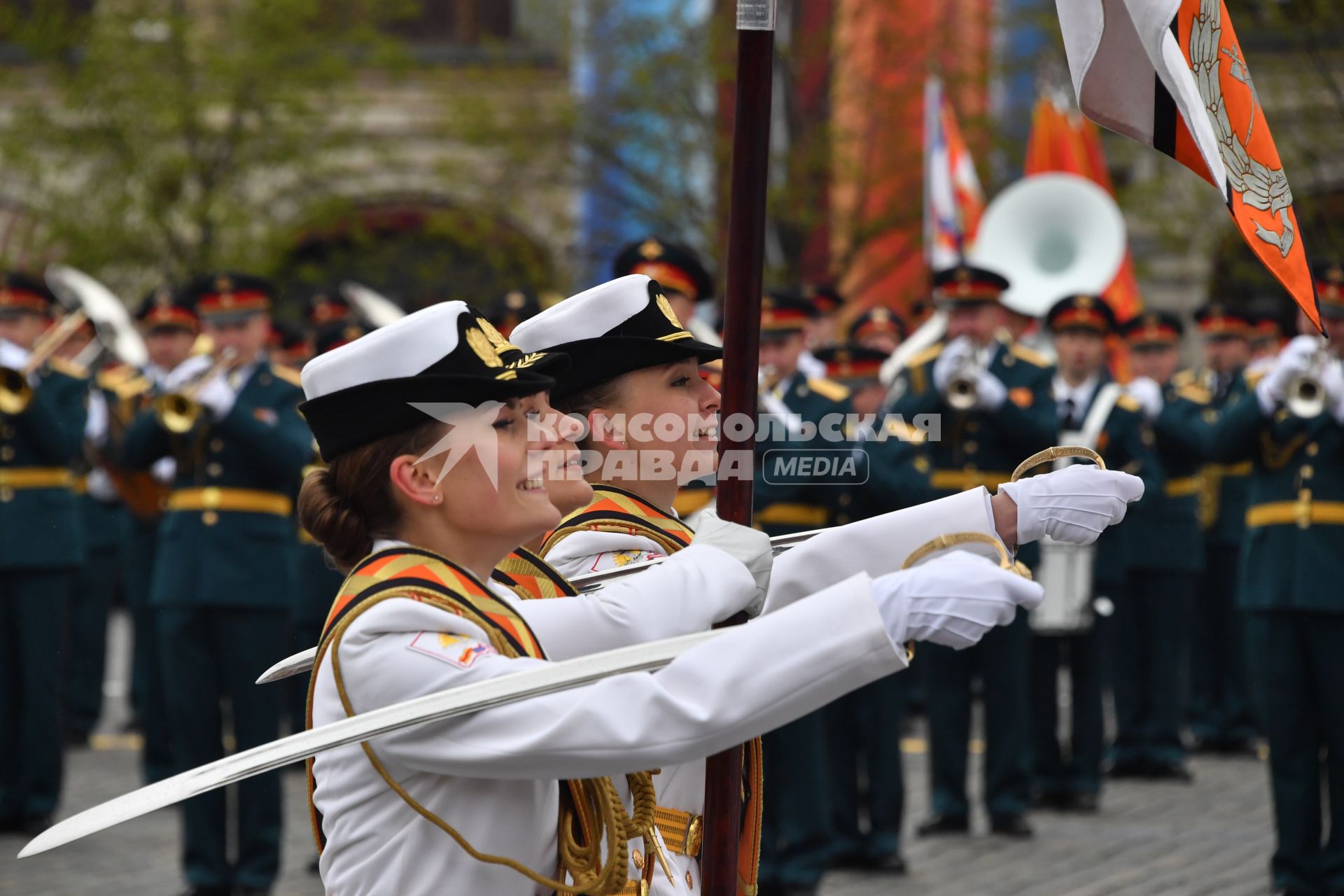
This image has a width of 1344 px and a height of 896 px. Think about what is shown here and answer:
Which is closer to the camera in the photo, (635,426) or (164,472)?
(635,426)

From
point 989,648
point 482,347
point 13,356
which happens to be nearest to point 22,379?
point 13,356

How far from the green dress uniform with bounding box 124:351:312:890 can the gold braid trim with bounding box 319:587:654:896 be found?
4645 mm

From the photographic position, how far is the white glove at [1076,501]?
2.77 meters

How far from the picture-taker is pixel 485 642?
8.15 feet

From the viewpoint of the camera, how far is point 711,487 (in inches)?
294

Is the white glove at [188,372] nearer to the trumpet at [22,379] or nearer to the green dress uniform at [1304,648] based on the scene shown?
the trumpet at [22,379]

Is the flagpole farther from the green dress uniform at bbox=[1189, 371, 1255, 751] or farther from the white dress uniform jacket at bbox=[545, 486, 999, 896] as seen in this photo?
the green dress uniform at bbox=[1189, 371, 1255, 751]

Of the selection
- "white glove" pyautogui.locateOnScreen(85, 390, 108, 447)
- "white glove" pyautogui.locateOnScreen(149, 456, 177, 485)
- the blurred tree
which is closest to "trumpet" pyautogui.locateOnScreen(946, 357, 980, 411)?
"white glove" pyautogui.locateOnScreen(149, 456, 177, 485)

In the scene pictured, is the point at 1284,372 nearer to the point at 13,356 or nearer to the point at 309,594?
the point at 309,594

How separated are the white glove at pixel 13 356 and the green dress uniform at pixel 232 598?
128 centimetres

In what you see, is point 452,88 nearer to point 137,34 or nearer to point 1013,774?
point 137,34

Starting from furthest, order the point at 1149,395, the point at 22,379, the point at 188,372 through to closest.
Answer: the point at 1149,395 < the point at 22,379 < the point at 188,372

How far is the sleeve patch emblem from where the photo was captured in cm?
240

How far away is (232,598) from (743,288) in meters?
4.95
